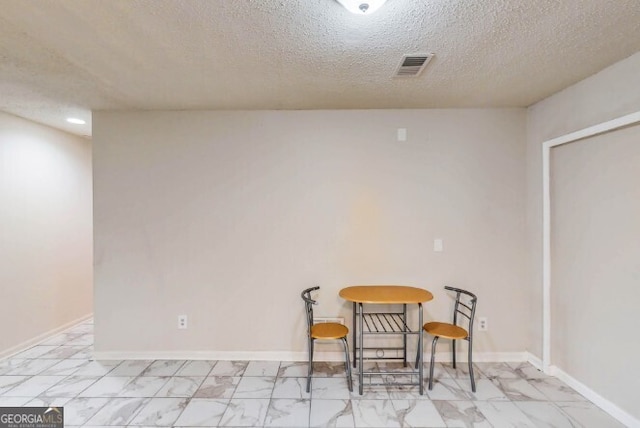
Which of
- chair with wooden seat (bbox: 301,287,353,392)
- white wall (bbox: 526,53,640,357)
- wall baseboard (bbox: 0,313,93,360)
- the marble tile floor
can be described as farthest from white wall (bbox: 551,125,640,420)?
wall baseboard (bbox: 0,313,93,360)

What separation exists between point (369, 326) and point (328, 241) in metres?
0.87

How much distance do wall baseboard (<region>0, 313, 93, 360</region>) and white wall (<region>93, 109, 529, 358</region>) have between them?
0.94 metres

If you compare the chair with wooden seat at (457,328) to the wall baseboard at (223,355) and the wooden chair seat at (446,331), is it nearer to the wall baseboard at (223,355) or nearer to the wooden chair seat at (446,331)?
the wooden chair seat at (446,331)

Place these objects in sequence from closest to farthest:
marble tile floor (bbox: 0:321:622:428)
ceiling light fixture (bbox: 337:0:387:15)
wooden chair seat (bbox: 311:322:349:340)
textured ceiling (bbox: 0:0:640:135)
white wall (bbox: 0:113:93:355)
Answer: ceiling light fixture (bbox: 337:0:387:15) < textured ceiling (bbox: 0:0:640:135) < marble tile floor (bbox: 0:321:622:428) < wooden chair seat (bbox: 311:322:349:340) < white wall (bbox: 0:113:93:355)

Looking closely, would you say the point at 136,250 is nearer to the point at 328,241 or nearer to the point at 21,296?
Result: the point at 21,296

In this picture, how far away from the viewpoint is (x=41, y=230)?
334 cm

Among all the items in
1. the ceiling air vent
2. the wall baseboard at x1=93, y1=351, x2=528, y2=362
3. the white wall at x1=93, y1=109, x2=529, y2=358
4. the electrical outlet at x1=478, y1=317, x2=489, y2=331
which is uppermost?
the ceiling air vent

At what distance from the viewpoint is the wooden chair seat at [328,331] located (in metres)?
2.33

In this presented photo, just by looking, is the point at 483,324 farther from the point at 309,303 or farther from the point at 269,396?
the point at 269,396

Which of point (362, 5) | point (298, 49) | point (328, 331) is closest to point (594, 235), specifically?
point (328, 331)

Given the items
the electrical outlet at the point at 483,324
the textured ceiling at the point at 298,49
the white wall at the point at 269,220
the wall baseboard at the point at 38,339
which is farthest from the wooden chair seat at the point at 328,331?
the wall baseboard at the point at 38,339

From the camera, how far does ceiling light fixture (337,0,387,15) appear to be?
52.7 inches

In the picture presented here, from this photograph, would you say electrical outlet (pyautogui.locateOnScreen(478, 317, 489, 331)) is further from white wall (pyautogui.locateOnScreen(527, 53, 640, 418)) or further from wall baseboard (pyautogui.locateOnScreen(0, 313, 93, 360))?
Answer: wall baseboard (pyautogui.locateOnScreen(0, 313, 93, 360))

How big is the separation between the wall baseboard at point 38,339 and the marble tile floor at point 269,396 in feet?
0.29
